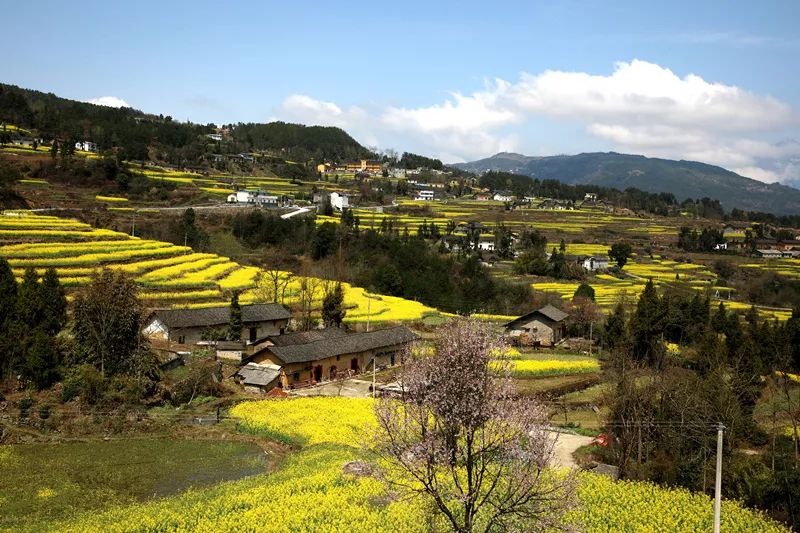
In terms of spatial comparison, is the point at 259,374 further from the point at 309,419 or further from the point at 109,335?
the point at 109,335

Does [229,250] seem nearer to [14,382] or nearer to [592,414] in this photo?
[14,382]

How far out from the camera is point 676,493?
19359mm

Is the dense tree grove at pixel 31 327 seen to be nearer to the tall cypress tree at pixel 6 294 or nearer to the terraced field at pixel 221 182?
the tall cypress tree at pixel 6 294

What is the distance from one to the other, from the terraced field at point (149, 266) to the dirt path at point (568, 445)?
24.1 m

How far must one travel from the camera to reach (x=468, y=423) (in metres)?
10.8

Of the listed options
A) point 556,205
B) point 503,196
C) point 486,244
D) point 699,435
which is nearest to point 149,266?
point 699,435

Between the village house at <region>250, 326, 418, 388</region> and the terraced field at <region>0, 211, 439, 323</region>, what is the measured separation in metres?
6.88

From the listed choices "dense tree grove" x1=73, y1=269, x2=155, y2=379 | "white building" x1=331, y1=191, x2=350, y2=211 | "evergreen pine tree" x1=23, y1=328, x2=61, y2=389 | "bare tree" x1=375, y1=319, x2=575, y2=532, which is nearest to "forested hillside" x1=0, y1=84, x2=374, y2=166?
"white building" x1=331, y1=191, x2=350, y2=211

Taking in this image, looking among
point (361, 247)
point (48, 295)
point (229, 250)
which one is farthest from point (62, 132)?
point (48, 295)

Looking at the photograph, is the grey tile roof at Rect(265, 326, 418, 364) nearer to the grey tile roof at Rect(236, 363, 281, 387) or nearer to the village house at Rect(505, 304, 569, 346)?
the grey tile roof at Rect(236, 363, 281, 387)

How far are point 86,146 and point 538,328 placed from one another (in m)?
93.2

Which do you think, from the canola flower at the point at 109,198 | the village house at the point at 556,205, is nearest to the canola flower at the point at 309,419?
the canola flower at the point at 109,198

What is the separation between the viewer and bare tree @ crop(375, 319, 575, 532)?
35.2 feet

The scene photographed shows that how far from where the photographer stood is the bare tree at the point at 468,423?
10.7 meters
